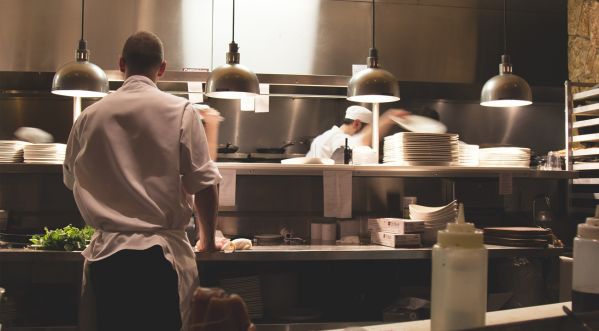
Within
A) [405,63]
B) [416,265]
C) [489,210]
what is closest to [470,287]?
[416,265]

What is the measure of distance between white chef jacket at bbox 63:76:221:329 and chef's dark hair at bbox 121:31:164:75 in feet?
0.18

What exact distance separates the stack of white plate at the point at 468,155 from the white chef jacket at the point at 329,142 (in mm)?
1799

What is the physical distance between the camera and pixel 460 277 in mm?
1003

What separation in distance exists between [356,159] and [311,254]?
1.16 meters

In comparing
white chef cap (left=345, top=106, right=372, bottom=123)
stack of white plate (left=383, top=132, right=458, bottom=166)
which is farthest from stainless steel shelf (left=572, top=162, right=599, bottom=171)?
white chef cap (left=345, top=106, right=372, bottom=123)

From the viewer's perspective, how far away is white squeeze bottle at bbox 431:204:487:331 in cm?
100

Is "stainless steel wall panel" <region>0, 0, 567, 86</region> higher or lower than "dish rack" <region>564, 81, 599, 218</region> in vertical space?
higher

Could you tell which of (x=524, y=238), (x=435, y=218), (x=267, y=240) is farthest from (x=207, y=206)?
A: (x=524, y=238)

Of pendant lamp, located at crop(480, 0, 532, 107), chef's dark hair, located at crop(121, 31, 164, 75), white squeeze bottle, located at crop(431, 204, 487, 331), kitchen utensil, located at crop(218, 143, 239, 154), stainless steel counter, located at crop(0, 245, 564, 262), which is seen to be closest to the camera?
white squeeze bottle, located at crop(431, 204, 487, 331)

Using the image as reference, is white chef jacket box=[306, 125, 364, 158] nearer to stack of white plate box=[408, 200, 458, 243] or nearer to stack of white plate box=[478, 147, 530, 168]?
stack of white plate box=[478, 147, 530, 168]

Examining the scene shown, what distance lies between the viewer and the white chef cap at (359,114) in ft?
19.3

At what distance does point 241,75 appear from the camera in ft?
11.6

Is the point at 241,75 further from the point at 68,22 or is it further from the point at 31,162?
the point at 68,22

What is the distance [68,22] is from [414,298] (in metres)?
4.21
